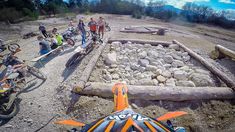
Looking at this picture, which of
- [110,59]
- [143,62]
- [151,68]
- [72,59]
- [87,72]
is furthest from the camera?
[143,62]

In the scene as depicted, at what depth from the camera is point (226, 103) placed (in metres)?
6.17

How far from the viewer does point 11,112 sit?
18.1ft

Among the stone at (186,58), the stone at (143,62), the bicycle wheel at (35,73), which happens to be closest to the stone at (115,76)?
the stone at (143,62)

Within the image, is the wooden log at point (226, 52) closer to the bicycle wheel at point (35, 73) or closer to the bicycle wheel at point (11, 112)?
the bicycle wheel at point (35, 73)

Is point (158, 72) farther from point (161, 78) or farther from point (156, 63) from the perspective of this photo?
point (156, 63)

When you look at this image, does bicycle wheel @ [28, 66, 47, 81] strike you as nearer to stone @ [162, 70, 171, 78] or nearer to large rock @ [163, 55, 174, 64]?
stone @ [162, 70, 171, 78]

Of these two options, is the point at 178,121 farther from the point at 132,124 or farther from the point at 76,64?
the point at 76,64

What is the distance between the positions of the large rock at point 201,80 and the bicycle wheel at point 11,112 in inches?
263

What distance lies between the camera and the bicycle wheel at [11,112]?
5295mm

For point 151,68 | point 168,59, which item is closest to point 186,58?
point 168,59

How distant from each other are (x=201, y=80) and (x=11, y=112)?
704cm

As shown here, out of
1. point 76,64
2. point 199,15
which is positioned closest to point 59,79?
point 76,64

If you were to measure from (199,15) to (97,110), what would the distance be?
3534 centimetres

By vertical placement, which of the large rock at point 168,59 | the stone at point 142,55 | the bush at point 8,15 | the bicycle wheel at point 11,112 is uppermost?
the bush at point 8,15
